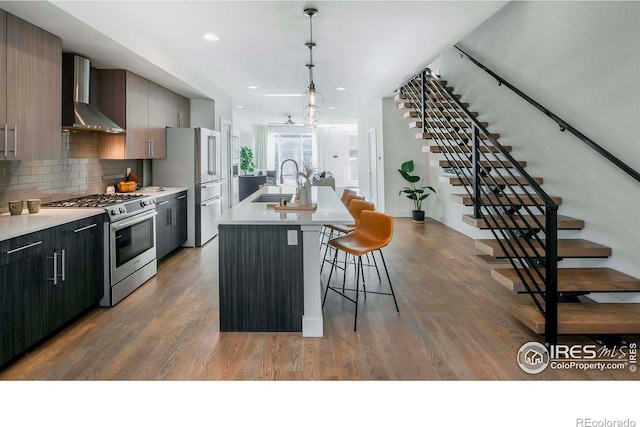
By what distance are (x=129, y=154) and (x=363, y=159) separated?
764 cm

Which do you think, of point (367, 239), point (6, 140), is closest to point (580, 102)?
point (367, 239)

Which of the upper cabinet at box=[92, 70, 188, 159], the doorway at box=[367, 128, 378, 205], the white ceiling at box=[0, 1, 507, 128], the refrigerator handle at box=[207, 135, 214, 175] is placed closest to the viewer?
the white ceiling at box=[0, 1, 507, 128]

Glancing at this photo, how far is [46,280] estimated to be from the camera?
2611mm

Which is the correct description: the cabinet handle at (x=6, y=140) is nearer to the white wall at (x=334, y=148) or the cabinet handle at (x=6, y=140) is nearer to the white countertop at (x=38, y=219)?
the white countertop at (x=38, y=219)

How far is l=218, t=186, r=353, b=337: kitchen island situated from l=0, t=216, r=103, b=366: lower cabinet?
112cm

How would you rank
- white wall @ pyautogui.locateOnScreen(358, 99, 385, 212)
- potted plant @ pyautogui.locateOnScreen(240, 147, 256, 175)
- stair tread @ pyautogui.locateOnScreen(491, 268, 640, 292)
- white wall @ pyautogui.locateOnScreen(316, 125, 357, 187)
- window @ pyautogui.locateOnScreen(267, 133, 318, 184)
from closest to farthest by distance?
1. stair tread @ pyautogui.locateOnScreen(491, 268, 640, 292)
2. white wall @ pyautogui.locateOnScreen(358, 99, 385, 212)
3. potted plant @ pyautogui.locateOnScreen(240, 147, 256, 175)
4. white wall @ pyautogui.locateOnScreen(316, 125, 357, 187)
5. window @ pyautogui.locateOnScreen(267, 133, 318, 184)

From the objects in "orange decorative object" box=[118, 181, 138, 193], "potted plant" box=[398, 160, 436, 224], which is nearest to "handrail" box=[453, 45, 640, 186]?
"potted plant" box=[398, 160, 436, 224]

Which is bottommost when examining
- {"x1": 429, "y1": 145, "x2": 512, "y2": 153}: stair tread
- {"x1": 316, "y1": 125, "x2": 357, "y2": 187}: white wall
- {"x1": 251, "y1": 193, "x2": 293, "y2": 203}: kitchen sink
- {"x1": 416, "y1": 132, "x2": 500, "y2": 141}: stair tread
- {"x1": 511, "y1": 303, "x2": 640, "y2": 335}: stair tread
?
{"x1": 511, "y1": 303, "x2": 640, "y2": 335}: stair tread

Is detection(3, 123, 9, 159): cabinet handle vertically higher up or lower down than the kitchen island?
higher up

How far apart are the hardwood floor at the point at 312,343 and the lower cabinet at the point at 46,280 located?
153mm

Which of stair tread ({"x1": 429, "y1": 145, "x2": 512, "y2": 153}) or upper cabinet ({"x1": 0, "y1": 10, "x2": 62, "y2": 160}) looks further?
stair tread ({"x1": 429, "y1": 145, "x2": 512, "y2": 153})

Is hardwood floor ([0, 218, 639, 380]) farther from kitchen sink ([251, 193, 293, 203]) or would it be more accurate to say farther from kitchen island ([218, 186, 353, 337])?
kitchen sink ([251, 193, 293, 203])

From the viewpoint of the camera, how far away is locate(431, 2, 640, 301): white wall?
2.96 metres

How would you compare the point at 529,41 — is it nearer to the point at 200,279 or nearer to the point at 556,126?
the point at 556,126
